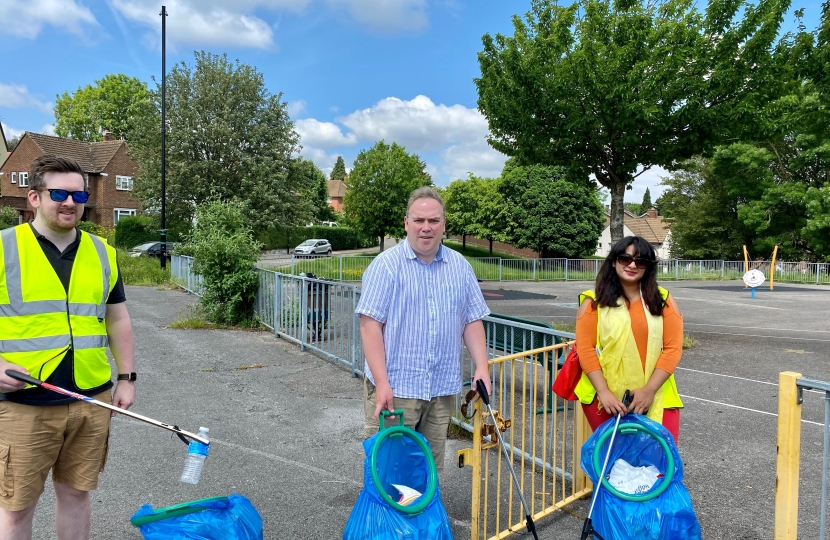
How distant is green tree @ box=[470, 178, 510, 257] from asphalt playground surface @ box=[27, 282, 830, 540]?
108 ft

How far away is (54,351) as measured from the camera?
7.84ft

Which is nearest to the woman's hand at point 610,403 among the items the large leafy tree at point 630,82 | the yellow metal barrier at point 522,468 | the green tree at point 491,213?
the yellow metal barrier at point 522,468

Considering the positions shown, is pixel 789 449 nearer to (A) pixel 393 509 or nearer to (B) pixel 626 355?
(B) pixel 626 355

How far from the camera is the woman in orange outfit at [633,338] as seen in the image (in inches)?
117

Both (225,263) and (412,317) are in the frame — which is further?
(225,263)

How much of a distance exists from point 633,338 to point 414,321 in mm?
1161

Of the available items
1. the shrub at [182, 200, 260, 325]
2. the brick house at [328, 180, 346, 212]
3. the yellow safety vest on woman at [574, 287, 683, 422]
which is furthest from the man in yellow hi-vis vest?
the brick house at [328, 180, 346, 212]

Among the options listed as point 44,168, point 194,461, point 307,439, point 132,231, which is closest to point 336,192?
point 132,231

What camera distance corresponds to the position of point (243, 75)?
27.8m

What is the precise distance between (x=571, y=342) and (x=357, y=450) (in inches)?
79.6

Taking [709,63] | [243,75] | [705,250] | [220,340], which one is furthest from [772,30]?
[705,250]

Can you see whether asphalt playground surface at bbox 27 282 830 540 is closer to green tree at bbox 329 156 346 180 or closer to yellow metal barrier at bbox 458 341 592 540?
yellow metal barrier at bbox 458 341 592 540

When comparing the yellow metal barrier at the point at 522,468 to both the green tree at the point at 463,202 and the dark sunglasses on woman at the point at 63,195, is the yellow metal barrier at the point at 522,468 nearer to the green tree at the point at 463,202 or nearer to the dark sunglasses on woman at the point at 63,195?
the dark sunglasses on woman at the point at 63,195

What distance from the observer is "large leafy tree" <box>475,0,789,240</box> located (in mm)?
9047
